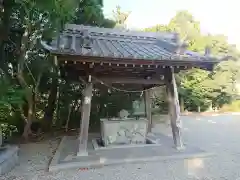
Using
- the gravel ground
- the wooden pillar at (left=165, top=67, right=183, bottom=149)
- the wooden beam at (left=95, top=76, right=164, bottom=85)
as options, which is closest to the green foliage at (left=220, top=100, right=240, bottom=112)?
the gravel ground

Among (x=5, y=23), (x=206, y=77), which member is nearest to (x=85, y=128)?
(x=5, y=23)

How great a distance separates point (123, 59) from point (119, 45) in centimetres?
134

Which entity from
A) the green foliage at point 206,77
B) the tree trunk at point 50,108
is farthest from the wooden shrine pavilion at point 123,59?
the green foliage at point 206,77

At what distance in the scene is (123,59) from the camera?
4.59 meters

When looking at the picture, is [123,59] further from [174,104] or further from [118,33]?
[118,33]

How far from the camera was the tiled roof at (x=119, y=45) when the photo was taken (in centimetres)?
459

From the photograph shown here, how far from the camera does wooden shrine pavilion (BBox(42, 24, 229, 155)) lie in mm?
4559

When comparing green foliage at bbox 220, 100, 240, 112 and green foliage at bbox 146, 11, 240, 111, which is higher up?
green foliage at bbox 146, 11, 240, 111

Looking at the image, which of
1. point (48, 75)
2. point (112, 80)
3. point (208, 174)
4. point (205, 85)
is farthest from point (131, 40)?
point (205, 85)

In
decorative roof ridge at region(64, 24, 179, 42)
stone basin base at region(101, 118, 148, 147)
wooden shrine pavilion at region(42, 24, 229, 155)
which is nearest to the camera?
wooden shrine pavilion at region(42, 24, 229, 155)

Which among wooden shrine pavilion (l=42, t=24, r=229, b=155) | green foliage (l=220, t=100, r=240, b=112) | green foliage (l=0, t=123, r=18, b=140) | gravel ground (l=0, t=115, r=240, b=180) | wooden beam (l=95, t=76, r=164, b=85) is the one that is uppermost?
wooden shrine pavilion (l=42, t=24, r=229, b=155)

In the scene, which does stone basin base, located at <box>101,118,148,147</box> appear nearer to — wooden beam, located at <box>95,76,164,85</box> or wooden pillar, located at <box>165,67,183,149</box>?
wooden pillar, located at <box>165,67,183,149</box>

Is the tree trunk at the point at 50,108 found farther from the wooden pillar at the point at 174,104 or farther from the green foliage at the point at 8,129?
the wooden pillar at the point at 174,104

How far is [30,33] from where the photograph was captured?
20.3 ft
